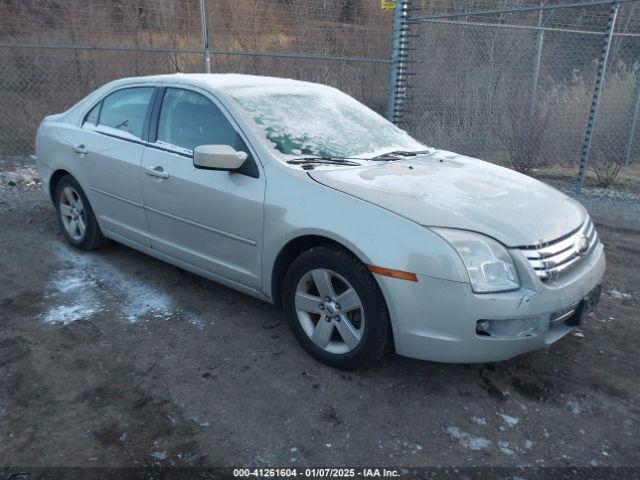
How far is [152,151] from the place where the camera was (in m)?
3.90

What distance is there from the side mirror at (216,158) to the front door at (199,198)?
122 millimetres

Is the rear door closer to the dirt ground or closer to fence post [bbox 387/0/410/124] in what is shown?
the dirt ground

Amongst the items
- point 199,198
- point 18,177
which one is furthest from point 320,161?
point 18,177

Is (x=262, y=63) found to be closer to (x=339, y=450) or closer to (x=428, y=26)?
(x=428, y=26)

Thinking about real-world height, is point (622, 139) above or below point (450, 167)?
below

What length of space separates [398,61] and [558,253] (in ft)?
17.8

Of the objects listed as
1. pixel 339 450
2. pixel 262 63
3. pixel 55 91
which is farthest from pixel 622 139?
pixel 55 91

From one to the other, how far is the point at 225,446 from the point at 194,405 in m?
0.38

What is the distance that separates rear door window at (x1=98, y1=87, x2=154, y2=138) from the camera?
412 cm

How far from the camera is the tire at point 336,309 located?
2809 mm

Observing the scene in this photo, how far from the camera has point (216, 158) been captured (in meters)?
3.17

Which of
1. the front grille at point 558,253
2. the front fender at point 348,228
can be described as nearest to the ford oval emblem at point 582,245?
the front grille at point 558,253

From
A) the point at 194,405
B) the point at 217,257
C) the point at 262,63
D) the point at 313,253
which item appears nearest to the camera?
the point at 194,405

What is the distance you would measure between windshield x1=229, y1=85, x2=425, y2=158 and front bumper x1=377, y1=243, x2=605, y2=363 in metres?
1.22
